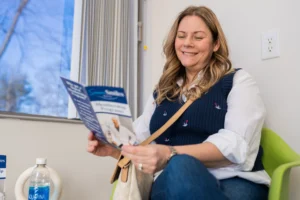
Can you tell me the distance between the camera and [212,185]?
2.53 feet

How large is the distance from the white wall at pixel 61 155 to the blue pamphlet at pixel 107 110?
70 cm

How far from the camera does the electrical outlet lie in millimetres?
1342

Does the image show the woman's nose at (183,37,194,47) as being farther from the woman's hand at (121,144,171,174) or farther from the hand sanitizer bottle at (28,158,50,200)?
the hand sanitizer bottle at (28,158,50,200)

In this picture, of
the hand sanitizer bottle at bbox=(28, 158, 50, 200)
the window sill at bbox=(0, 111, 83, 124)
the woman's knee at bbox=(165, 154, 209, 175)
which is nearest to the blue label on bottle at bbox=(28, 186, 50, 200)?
the hand sanitizer bottle at bbox=(28, 158, 50, 200)

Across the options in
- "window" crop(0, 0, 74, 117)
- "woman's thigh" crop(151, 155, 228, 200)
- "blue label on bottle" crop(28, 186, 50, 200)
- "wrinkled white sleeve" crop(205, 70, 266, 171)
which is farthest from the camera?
→ "window" crop(0, 0, 74, 117)

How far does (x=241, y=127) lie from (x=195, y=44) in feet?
1.46

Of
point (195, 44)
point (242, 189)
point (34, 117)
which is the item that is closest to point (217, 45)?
point (195, 44)

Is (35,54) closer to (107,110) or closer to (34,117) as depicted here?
(34,117)

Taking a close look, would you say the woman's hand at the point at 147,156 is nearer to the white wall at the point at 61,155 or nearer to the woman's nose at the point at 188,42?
the woman's nose at the point at 188,42

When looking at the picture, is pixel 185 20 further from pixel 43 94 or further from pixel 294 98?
pixel 43 94

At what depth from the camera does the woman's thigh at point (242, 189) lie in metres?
0.92

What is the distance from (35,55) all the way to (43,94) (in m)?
0.22

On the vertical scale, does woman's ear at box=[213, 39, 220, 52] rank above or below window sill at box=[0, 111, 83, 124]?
above

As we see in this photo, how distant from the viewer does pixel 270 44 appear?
1362 millimetres
